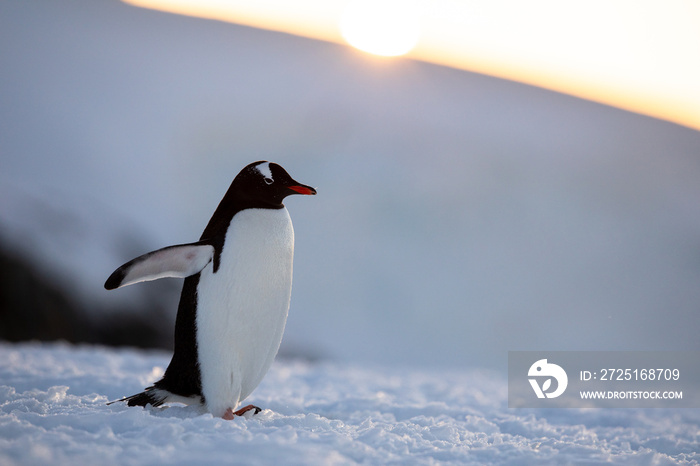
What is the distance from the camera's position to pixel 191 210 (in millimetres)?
10648

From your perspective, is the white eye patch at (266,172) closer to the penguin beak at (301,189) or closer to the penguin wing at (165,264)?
the penguin beak at (301,189)

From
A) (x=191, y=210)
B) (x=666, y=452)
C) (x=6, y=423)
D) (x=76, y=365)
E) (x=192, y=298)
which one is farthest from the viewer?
(x=191, y=210)

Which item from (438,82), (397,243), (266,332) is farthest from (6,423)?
(438,82)

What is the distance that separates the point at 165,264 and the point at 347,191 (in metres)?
9.84

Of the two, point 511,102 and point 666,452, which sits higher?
point 511,102

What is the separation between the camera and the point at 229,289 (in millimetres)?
2314

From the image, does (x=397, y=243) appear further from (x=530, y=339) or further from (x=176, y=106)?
(x=176, y=106)

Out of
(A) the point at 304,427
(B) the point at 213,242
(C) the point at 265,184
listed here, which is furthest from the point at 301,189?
(A) the point at 304,427

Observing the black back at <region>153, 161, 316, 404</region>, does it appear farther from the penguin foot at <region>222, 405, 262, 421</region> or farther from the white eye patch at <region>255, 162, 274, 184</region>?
the penguin foot at <region>222, 405, 262, 421</region>

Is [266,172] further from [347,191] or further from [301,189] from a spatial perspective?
[347,191]

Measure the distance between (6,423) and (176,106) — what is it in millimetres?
12460

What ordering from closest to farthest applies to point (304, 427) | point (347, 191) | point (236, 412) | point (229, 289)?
point (304, 427) → point (229, 289) → point (236, 412) → point (347, 191)

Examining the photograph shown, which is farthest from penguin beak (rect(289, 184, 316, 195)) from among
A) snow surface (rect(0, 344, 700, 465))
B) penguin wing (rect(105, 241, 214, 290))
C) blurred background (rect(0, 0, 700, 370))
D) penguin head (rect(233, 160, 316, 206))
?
blurred background (rect(0, 0, 700, 370))

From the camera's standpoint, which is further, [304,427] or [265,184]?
[265,184]
